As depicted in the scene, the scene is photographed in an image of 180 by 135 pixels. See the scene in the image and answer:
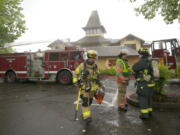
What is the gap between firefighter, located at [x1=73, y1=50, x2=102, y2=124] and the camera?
3662 millimetres

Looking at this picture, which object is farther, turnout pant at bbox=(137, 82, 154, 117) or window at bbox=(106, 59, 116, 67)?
window at bbox=(106, 59, 116, 67)

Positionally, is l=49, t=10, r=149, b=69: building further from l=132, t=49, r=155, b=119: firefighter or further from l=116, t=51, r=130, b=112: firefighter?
l=132, t=49, r=155, b=119: firefighter

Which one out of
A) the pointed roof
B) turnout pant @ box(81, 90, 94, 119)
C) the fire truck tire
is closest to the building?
the pointed roof

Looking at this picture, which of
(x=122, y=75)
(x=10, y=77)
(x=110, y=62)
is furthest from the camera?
(x=110, y=62)

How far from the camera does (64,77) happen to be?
10.2 metres

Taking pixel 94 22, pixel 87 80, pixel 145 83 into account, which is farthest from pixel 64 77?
pixel 94 22

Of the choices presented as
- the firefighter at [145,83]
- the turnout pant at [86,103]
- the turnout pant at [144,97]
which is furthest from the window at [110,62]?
the turnout pant at [86,103]

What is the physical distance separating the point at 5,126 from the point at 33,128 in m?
0.73

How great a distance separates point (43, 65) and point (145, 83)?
845cm

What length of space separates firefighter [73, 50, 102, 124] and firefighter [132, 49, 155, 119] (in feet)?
3.69

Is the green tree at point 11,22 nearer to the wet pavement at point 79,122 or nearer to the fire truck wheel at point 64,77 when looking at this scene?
the fire truck wheel at point 64,77

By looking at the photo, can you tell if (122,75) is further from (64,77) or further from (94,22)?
(94,22)

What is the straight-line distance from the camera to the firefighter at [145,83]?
377 cm

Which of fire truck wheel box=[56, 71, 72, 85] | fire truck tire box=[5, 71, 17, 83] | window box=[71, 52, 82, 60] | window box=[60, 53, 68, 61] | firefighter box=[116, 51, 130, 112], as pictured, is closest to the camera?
firefighter box=[116, 51, 130, 112]
